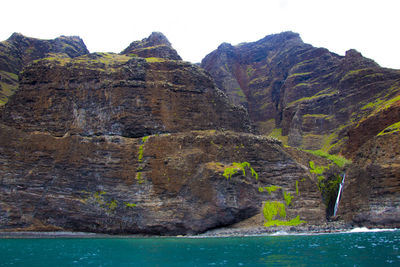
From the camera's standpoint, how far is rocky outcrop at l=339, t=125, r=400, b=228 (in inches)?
1778

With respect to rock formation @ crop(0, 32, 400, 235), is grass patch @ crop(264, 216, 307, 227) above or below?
below

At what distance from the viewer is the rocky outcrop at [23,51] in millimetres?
99787

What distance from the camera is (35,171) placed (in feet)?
179

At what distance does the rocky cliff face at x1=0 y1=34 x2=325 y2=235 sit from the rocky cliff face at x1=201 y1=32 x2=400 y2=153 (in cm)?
3137

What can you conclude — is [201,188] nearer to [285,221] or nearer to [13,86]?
[285,221]

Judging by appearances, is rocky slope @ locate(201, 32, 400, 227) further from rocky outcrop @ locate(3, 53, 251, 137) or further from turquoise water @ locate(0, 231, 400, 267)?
rocky outcrop @ locate(3, 53, 251, 137)

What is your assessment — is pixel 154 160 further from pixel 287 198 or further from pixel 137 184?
pixel 287 198

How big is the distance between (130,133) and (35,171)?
1724 centimetres

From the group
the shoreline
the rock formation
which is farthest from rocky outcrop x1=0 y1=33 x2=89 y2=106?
the shoreline

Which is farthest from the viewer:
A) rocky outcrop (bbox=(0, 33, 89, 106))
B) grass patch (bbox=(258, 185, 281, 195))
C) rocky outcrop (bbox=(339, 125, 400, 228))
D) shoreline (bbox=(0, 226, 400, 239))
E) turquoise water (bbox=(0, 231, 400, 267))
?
rocky outcrop (bbox=(0, 33, 89, 106))

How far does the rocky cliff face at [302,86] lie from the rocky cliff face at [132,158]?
31365 mm

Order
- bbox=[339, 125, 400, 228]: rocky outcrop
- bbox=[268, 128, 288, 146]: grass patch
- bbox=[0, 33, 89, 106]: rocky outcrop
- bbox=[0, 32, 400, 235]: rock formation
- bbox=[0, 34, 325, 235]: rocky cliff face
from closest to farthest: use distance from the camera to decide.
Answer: bbox=[339, 125, 400, 228]: rocky outcrop
bbox=[0, 32, 400, 235]: rock formation
bbox=[0, 34, 325, 235]: rocky cliff face
bbox=[0, 33, 89, 106]: rocky outcrop
bbox=[268, 128, 288, 146]: grass patch

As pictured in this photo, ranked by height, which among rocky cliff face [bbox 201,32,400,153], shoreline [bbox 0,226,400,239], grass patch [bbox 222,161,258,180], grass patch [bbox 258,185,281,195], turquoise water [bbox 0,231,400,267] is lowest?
shoreline [bbox 0,226,400,239]

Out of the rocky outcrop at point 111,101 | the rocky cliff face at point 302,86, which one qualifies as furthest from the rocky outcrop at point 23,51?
the rocky cliff face at point 302,86
